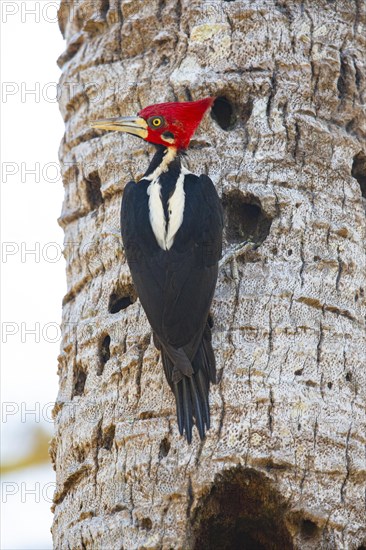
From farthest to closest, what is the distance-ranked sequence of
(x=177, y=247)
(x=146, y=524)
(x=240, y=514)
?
(x=177, y=247), (x=240, y=514), (x=146, y=524)

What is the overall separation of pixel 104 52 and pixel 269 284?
4.58 feet

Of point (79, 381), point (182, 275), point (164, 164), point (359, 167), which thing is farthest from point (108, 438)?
point (359, 167)

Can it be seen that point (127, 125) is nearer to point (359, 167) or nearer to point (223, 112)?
point (223, 112)

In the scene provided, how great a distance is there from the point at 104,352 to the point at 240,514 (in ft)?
2.65

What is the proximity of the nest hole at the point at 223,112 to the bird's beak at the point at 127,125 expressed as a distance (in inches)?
11.9

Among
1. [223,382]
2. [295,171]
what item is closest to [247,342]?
[223,382]

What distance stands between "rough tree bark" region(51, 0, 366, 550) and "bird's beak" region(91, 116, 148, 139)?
0.15m

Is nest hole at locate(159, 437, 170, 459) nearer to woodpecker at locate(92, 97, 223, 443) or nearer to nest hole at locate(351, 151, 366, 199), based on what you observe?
woodpecker at locate(92, 97, 223, 443)

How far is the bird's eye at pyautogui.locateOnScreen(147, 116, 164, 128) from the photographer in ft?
14.9

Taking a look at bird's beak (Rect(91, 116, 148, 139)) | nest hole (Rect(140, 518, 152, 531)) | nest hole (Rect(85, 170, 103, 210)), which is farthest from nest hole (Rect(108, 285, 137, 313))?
nest hole (Rect(140, 518, 152, 531))

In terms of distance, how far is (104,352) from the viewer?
4301mm

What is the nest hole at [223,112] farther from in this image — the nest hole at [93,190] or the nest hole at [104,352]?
the nest hole at [104,352]

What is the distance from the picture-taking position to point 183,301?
4.11 m

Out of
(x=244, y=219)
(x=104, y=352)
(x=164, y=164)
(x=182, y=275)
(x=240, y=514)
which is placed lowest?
(x=240, y=514)
